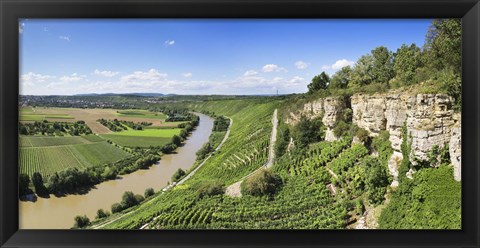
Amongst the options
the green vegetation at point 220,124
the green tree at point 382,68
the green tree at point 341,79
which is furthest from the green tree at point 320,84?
the green vegetation at point 220,124

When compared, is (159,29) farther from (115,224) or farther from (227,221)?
(227,221)

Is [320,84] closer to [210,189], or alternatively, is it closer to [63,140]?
[210,189]

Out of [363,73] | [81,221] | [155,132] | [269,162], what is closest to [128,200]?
[81,221]

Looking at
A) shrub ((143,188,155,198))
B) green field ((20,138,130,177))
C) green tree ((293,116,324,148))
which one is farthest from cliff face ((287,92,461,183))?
green field ((20,138,130,177))

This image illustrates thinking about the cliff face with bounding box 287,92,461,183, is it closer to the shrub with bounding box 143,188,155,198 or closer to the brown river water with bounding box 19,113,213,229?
the brown river water with bounding box 19,113,213,229

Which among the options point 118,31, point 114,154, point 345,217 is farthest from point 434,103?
point 114,154

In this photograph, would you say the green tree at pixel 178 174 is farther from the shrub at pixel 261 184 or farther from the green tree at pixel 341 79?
the green tree at pixel 341 79

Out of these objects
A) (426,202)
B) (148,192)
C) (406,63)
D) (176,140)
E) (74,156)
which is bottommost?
(148,192)
